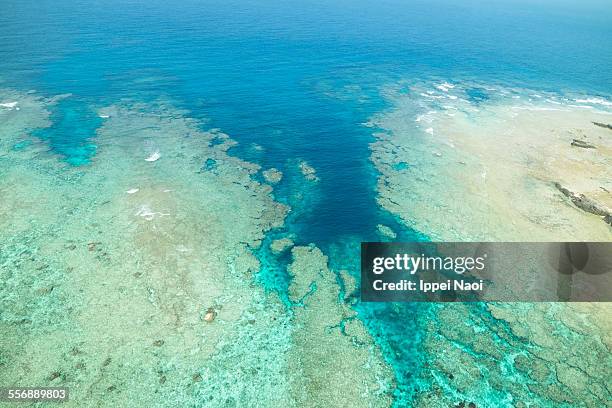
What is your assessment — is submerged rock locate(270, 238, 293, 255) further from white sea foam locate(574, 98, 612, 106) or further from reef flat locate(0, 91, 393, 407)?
white sea foam locate(574, 98, 612, 106)

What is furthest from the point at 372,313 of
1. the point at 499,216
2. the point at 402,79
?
the point at 402,79

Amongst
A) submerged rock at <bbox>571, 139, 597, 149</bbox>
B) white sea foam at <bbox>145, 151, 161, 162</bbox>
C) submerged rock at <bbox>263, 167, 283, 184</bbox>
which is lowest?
submerged rock at <bbox>263, 167, 283, 184</bbox>

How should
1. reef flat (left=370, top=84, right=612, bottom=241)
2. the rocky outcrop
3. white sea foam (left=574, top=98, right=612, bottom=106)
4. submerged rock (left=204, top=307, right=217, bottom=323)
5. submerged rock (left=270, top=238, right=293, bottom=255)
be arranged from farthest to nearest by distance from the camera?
white sea foam (left=574, top=98, right=612, bottom=106) < the rocky outcrop < reef flat (left=370, top=84, right=612, bottom=241) < submerged rock (left=270, top=238, right=293, bottom=255) < submerged rock (left=204, top=307, right=217, bottom=323)

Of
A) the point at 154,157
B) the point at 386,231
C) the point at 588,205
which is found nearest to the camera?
the point at 386,231

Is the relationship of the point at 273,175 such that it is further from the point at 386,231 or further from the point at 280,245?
the point at 386,231

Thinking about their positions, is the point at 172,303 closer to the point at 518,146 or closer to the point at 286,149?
the point at 286,149

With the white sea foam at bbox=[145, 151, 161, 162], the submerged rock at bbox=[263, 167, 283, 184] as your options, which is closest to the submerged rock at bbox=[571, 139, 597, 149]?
the submerged rock at bbox=[263, 167, 283, 184]

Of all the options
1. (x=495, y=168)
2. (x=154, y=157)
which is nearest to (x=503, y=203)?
(x=495, y=168)
